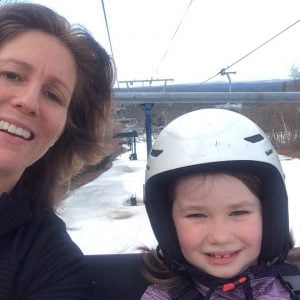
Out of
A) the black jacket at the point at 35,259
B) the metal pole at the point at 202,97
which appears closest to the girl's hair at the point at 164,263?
the black jacket at the point at 35,259

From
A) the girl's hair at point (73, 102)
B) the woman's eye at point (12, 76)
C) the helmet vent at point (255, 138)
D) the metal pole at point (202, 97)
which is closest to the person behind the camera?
the woman's eye at point (12, 76)

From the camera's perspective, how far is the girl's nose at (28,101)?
4.87ft

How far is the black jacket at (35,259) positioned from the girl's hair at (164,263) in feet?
0.87

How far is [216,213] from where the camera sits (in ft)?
5.05

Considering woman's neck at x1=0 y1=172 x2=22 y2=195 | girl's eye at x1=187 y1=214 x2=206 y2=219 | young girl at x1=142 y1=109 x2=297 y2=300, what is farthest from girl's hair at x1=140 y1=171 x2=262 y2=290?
woman's neck at x1=0 y1=172 x2=22 y2=195

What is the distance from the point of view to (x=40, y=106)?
154cm

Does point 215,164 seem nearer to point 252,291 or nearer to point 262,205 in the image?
point 262,205

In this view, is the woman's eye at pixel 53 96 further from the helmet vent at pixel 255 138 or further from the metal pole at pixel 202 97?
the metal pole at pixel 202 97

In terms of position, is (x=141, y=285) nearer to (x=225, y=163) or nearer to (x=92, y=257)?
(x=92, y=257)

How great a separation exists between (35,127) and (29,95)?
0.37ft

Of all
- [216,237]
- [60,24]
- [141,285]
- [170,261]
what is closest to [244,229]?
[216,237]

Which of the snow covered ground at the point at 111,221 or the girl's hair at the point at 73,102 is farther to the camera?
the snow covered ground at the point at 111,221

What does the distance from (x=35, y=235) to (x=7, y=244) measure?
0.34 feet

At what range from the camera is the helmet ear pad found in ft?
5.47
